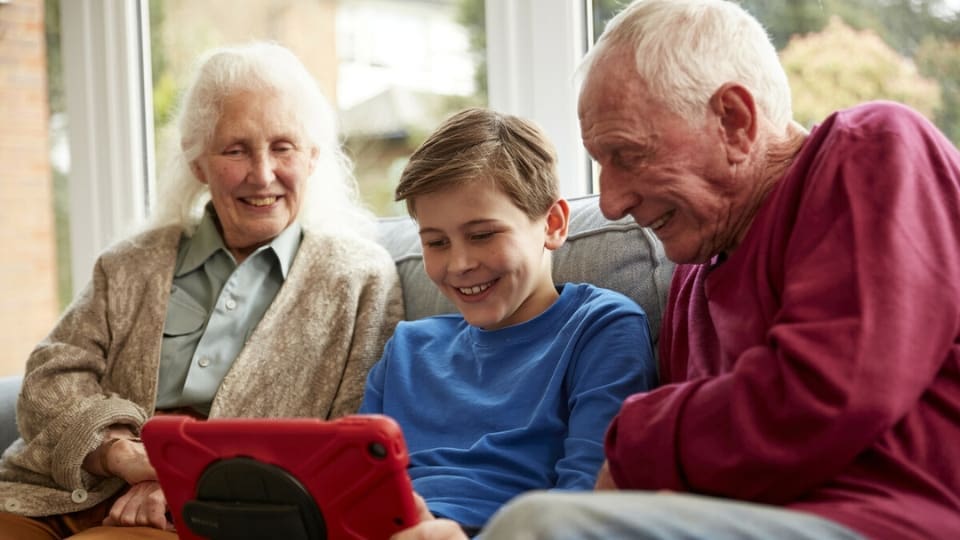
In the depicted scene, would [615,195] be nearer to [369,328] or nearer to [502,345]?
[502,345]

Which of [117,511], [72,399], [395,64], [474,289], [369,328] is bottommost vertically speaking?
[117,511]

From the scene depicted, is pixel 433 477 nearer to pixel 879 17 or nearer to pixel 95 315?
pixel 95 315

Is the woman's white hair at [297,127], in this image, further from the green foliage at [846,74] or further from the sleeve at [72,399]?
the green foliage at [846,74]

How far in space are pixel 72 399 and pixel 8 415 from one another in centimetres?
37

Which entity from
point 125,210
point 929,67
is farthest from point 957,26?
point 125,210

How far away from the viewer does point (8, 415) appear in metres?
2.22

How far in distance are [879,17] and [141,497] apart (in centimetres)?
149

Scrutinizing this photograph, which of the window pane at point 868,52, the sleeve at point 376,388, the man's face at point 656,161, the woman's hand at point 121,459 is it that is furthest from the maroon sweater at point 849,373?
→ the woman's hand at point 121,459

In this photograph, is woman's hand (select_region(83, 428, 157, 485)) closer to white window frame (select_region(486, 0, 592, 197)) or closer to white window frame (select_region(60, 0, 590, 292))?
white window frame (select_region(486, 0, 592, 197))

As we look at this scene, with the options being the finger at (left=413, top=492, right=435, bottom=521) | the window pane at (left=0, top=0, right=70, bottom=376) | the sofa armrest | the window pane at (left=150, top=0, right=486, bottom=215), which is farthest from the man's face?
the window pane at (left=0, top=0, right=70, bottom=376)

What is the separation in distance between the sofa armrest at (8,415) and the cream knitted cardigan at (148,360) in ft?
0.52

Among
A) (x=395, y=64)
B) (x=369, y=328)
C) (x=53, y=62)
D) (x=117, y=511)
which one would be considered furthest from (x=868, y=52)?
(x=53, y=62)

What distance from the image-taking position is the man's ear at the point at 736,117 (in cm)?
130

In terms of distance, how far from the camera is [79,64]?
3.39m
